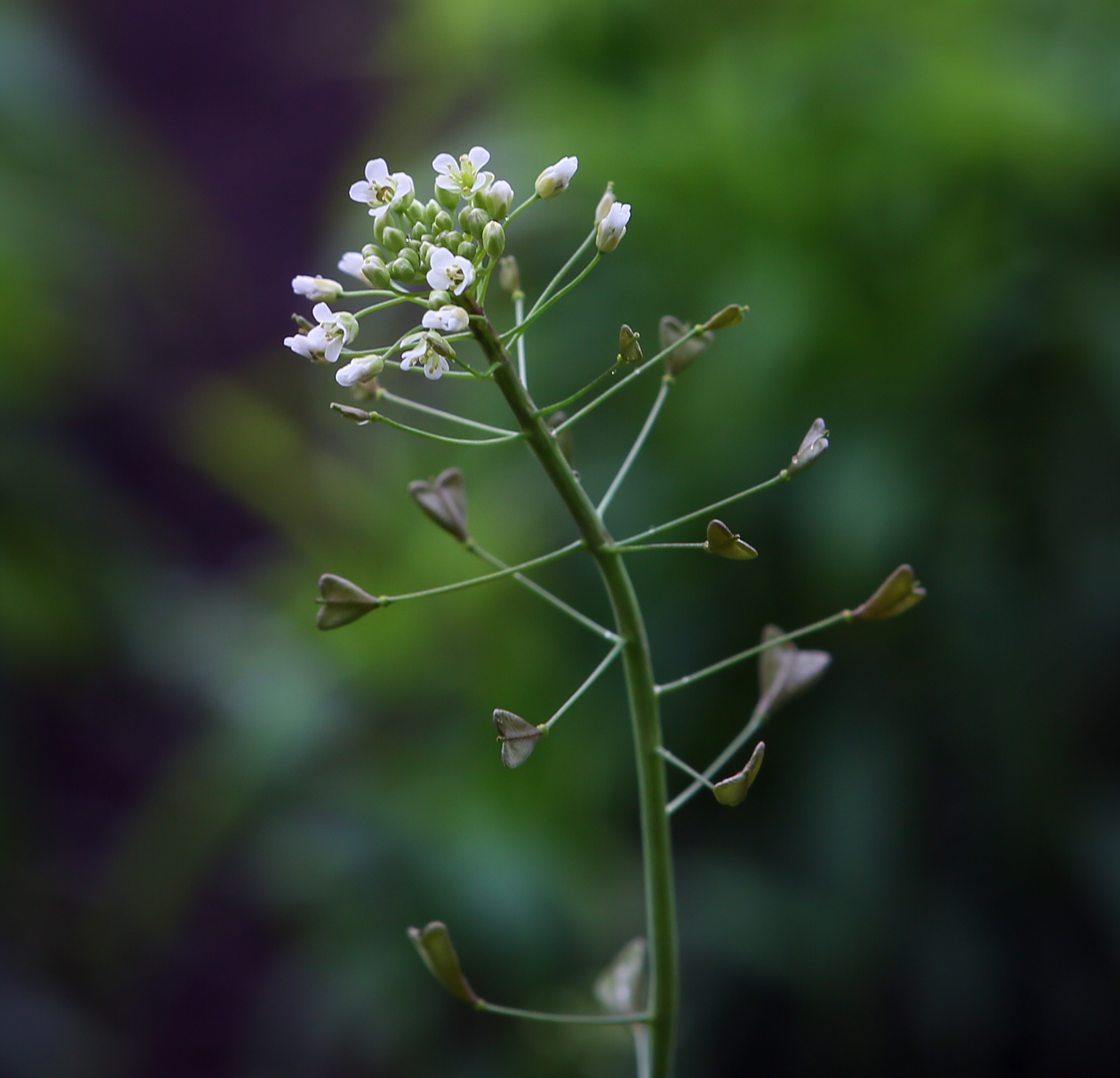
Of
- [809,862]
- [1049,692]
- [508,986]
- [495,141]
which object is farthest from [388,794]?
[495,141]

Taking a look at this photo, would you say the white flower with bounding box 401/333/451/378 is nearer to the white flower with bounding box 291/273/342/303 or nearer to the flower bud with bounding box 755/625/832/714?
the white flower with bounding box 291/273/342/303

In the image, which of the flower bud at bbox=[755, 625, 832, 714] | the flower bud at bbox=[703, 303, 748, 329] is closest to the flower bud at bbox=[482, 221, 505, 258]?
the flower bud at bbox=[703, 303, 748, 329]

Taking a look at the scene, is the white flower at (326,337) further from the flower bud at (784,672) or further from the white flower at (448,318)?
the flower bud at (784,672)

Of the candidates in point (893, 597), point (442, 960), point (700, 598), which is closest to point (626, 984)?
point (442, 960)

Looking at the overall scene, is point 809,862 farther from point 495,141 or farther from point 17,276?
point 17,276

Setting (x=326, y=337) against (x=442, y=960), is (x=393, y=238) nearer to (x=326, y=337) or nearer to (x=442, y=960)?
(x=326, y=337)

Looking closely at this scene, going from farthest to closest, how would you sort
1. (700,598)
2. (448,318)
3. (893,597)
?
(700,598) < (893,597) < (448,318)
